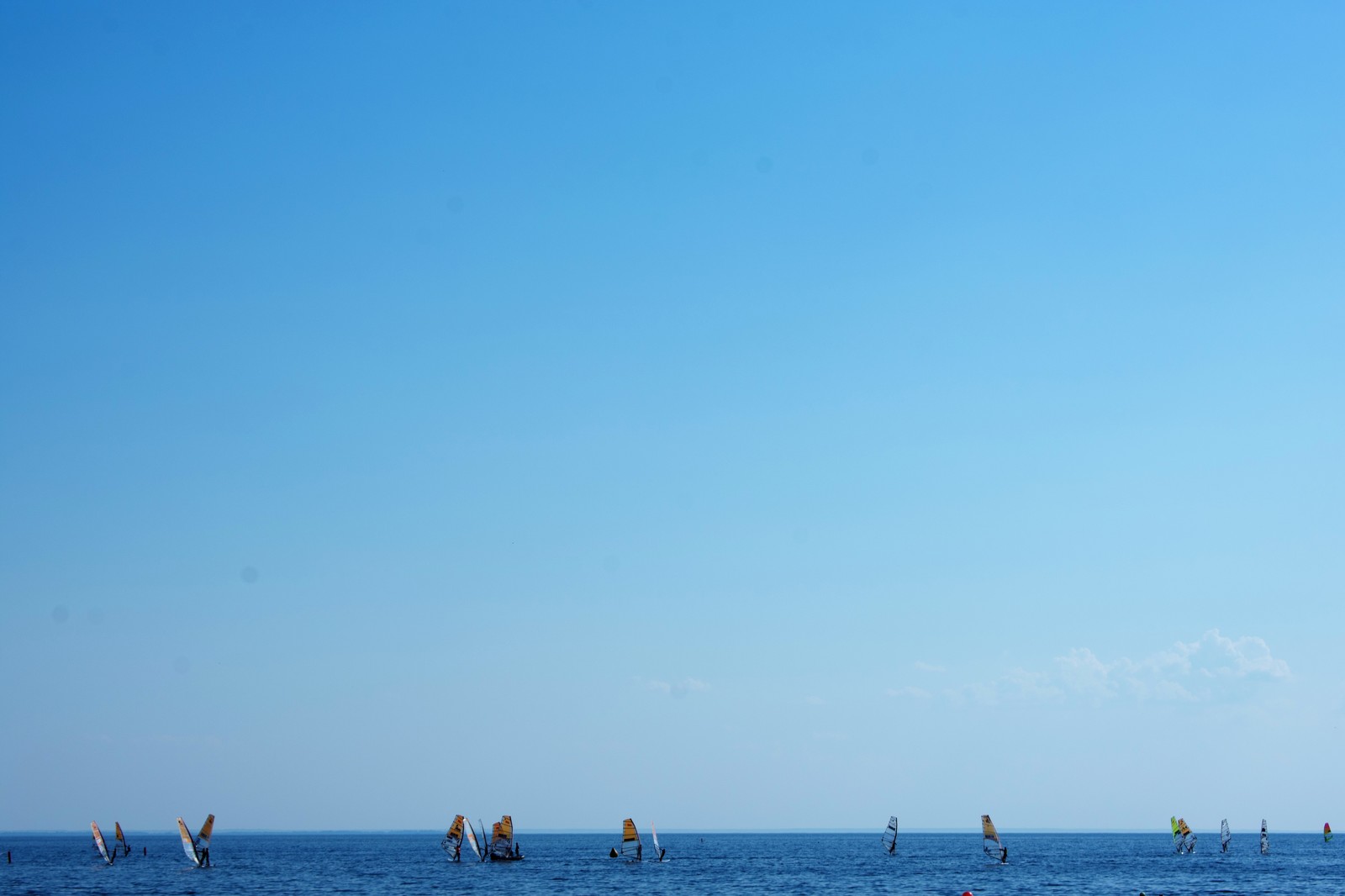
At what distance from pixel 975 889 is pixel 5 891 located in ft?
225

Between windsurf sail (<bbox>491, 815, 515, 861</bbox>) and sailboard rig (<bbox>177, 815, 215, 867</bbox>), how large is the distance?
24.9 meters

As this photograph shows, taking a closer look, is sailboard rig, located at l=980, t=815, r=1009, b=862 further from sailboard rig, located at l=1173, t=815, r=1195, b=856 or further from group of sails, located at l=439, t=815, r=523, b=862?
group of sails, located at l=439, t=815, r=523, b=862

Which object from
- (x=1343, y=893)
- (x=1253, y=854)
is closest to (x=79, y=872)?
(x=1343, y=893)

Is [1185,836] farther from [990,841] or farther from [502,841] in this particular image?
[502,841]

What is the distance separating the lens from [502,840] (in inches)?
4316

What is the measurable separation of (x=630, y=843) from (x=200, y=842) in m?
41.1

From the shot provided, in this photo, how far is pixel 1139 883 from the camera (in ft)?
290

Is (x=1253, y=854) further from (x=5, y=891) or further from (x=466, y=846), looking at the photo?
(x=5, y=891)

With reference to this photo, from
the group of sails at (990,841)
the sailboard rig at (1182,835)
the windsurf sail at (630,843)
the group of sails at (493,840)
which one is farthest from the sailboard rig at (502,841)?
the sailboard rig at (1182,835)

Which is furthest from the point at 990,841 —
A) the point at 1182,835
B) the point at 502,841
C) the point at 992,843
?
the point at 502,841

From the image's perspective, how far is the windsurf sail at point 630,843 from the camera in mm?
110625

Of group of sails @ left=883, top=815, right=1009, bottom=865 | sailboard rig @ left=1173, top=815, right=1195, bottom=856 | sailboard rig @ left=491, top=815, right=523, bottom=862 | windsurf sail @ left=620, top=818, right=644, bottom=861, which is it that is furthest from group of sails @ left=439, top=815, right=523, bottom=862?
sailboard rig @ left=1173, top=815, right=1195, bottom=856

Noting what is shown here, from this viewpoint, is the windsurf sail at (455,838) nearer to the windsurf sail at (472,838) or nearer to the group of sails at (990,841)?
the windsurf sail at (472,838)

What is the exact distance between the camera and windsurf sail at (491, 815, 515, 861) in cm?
10638
